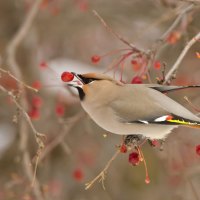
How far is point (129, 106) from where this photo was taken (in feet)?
11.1

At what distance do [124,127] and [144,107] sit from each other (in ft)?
0.58

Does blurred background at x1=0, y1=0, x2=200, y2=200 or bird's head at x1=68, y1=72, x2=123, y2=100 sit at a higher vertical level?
bird's head at x1=68, y1=72, x2=123, y2=100

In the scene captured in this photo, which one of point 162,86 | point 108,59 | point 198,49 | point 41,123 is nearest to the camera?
point 162,86

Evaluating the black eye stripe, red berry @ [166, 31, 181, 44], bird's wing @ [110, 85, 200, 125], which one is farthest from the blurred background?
the black eye stripe

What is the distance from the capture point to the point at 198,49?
527 cm

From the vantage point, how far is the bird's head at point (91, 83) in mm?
3334

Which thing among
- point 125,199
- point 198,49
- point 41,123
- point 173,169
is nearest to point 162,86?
point 173,169

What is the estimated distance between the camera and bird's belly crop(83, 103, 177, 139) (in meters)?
3.34

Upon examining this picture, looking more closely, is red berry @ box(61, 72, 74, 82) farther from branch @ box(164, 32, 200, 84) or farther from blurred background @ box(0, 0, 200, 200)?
blurred background @ box(0, 0, 200, 200)

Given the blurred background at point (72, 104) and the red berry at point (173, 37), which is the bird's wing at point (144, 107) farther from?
the blurred background at point (72, 104)

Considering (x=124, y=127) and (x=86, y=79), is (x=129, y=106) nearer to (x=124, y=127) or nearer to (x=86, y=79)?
(x=124, y=127)

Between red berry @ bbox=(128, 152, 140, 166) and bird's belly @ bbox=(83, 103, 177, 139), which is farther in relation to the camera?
bird's belly @ bbox=(83, 103, 177, 139)

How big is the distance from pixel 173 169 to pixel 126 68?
2.41m

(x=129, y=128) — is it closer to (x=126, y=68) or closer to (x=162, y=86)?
(x=162, y=86)
